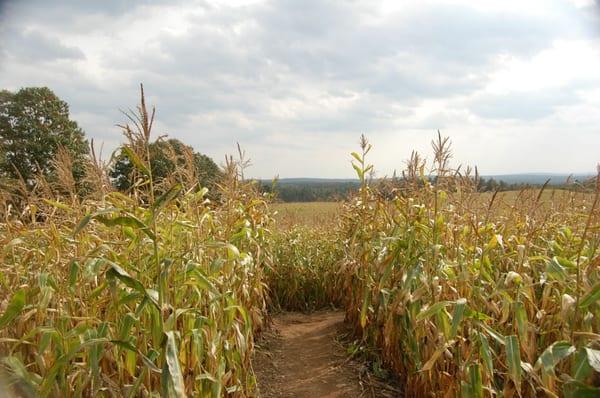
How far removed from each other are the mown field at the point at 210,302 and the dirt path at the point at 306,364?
0.42m

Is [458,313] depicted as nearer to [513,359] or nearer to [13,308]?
[513,359]

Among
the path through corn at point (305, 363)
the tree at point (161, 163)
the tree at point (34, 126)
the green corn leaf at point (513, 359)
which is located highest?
the tree at point (34, 126)

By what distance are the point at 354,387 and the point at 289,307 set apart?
273 cm

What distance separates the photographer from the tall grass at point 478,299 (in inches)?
70.3

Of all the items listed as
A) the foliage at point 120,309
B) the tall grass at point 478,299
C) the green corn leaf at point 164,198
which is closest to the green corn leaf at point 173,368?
the foliage at point 120,309

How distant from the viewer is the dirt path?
3.29m

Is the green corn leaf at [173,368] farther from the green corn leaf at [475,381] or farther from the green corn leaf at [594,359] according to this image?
the green corn leaf at [594,359]

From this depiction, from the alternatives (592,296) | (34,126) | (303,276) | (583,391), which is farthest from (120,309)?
(34,126)

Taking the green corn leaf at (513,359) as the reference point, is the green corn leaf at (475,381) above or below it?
below

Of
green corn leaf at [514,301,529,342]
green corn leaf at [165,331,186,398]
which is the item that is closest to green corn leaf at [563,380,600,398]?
green corn leaf at [514,301,529,342]

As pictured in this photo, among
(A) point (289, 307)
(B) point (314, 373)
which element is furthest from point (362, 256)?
(A) point (289, 307)

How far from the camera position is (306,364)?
388 centimetres

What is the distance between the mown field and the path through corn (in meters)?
0.43

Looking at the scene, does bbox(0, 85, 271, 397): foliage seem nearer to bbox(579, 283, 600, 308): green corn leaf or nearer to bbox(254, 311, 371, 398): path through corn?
bbox(254, 311, 371, 398): path through corn
